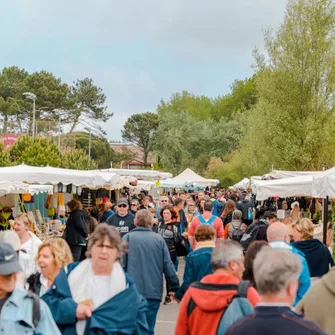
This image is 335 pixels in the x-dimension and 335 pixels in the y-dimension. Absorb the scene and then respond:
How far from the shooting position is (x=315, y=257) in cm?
896

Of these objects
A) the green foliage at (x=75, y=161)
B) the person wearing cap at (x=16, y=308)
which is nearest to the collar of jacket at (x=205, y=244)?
the person wearing cap at (x=16, y=308)

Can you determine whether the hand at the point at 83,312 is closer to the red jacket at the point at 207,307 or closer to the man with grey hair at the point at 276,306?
the red jacket at the point at 207,307

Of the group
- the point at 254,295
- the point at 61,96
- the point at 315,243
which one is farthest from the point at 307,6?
the point at 61,96

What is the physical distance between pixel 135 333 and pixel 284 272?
1928 mm

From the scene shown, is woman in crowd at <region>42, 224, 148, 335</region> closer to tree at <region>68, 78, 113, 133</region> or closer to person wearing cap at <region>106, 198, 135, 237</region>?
person wearing cap at <region>106, 198, 135, 237</region>

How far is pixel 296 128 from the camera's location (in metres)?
40.8

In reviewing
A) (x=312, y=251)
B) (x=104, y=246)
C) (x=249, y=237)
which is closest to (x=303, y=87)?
(x=249, y=237)

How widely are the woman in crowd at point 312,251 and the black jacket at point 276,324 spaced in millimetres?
5222

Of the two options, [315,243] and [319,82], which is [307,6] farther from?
[315,243]

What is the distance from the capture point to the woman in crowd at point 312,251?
8.95 meters

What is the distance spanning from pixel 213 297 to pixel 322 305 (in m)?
0.73

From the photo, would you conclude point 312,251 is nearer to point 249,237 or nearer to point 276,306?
point 249,237

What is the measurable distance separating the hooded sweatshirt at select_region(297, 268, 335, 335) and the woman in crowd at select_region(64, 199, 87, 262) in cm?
1012

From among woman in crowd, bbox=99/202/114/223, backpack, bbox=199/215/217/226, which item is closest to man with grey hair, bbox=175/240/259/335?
backpack, bbox=199/215/217/226
